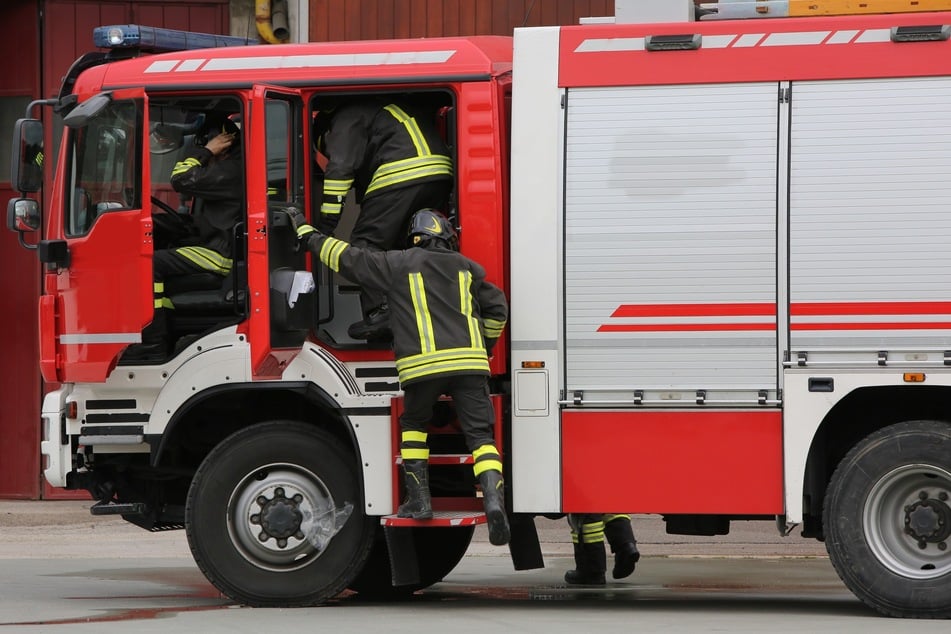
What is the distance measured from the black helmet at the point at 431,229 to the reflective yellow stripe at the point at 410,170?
0.24 meters

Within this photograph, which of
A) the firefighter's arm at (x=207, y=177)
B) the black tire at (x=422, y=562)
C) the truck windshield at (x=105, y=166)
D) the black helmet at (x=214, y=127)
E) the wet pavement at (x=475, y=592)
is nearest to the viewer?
the wet pavement at (x=475, y=592)

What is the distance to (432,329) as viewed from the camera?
26.3 ft

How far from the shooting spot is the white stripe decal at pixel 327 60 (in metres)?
8.27

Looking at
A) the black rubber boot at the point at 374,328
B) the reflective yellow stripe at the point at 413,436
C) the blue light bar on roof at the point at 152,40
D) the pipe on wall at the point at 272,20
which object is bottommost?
the reflective yellow stripe at the point at 413,436

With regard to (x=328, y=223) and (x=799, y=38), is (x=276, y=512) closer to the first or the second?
(x=328, y=223)

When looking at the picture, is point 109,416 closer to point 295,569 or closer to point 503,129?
point 295,569

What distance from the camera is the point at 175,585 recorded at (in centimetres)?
1002

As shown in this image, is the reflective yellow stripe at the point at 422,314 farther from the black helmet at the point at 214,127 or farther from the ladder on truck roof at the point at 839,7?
the ladder on truck roof at the point at 839,7

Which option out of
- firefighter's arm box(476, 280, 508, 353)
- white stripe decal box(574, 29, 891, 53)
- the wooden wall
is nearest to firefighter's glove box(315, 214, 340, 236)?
firefighter's arm box(476, 280, 508, 353)

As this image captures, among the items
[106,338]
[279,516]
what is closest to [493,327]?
[279,516]

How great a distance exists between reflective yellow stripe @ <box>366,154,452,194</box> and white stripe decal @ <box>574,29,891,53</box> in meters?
0.89

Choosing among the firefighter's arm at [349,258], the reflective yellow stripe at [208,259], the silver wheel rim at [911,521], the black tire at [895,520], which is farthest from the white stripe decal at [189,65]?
the silver wheel rim at [911,521]

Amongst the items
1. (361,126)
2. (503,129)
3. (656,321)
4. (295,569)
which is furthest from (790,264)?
(295,569)

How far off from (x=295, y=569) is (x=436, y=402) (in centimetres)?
111
